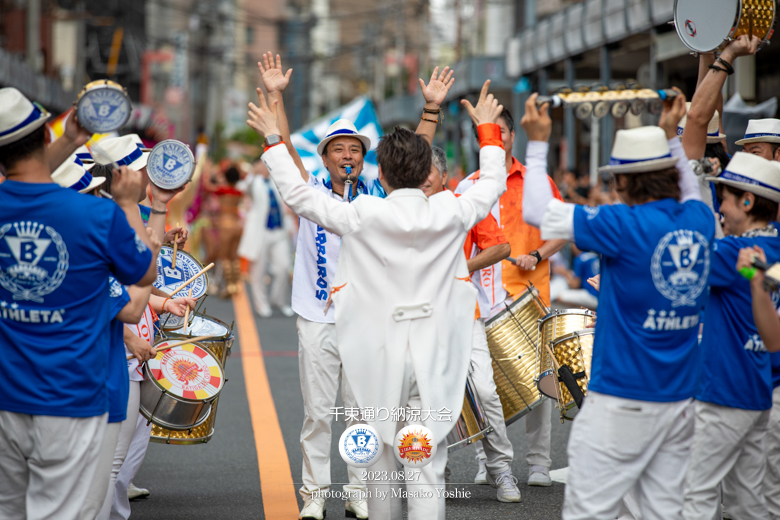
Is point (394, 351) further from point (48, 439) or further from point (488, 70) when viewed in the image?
point (488, 70)

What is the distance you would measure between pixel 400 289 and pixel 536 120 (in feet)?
2.90

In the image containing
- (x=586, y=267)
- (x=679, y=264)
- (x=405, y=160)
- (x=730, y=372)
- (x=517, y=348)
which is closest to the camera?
(x=679, y=264)

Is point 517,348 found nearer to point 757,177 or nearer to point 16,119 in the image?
point 757,177

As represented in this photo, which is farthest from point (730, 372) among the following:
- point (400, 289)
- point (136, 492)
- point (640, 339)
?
point (136, 492)

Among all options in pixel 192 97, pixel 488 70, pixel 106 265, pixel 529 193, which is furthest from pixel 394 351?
pixel 192 97

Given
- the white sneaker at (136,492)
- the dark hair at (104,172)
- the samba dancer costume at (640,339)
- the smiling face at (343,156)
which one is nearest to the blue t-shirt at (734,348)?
the samba dancer costume at (640,339)

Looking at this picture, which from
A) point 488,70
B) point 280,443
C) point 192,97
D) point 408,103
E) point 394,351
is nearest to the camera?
point 394,351

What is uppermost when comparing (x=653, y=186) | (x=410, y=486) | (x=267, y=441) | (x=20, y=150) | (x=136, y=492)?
(x=20, y=150)

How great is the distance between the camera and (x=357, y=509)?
5.07 meters

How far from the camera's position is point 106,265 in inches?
130

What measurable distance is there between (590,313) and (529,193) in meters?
1.71

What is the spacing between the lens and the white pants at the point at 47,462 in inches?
128

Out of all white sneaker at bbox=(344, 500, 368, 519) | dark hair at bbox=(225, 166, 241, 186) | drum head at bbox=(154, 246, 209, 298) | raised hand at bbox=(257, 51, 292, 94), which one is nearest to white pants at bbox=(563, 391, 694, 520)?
white sneaker at bbox=(344, 500, 368, 519)

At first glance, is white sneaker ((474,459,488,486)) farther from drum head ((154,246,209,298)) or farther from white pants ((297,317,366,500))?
drum head ((154,246,209,298))
